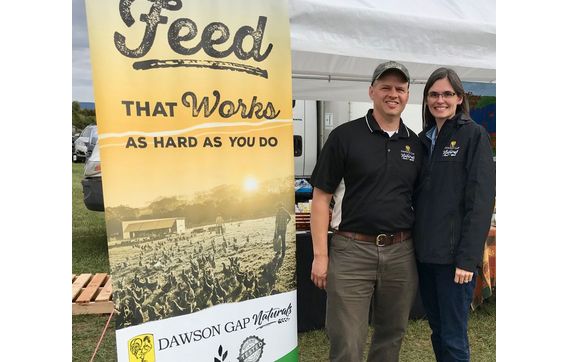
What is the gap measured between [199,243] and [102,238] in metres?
5.51

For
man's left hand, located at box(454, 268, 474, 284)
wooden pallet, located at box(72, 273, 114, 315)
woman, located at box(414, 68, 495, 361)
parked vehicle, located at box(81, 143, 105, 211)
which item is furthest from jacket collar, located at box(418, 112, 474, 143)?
parked vehicle, located at box(81, 143, 105, 211)

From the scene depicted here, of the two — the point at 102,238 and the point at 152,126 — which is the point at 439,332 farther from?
the point at 102,238

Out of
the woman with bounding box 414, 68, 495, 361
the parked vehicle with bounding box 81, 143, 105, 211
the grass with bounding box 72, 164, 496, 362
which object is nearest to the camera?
the woman with bounding box 414, 68, 495, 361

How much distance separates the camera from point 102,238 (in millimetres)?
6699

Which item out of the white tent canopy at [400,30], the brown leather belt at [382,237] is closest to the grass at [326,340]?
the brown leather belt at [382,237]

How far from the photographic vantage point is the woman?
1.85 m

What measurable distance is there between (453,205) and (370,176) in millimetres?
379

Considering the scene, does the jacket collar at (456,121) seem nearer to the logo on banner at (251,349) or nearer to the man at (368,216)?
the man at (368,216)

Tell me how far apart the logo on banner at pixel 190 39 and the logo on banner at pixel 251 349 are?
118 centimetres

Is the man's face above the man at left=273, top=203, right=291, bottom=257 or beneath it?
above

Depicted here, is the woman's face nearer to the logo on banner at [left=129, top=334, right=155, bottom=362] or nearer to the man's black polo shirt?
the man's black polo shirt

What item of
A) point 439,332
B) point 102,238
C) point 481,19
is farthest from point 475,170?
point 102,238

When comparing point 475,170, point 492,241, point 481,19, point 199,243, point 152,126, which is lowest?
point 492,241

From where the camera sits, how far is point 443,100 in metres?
1.98
